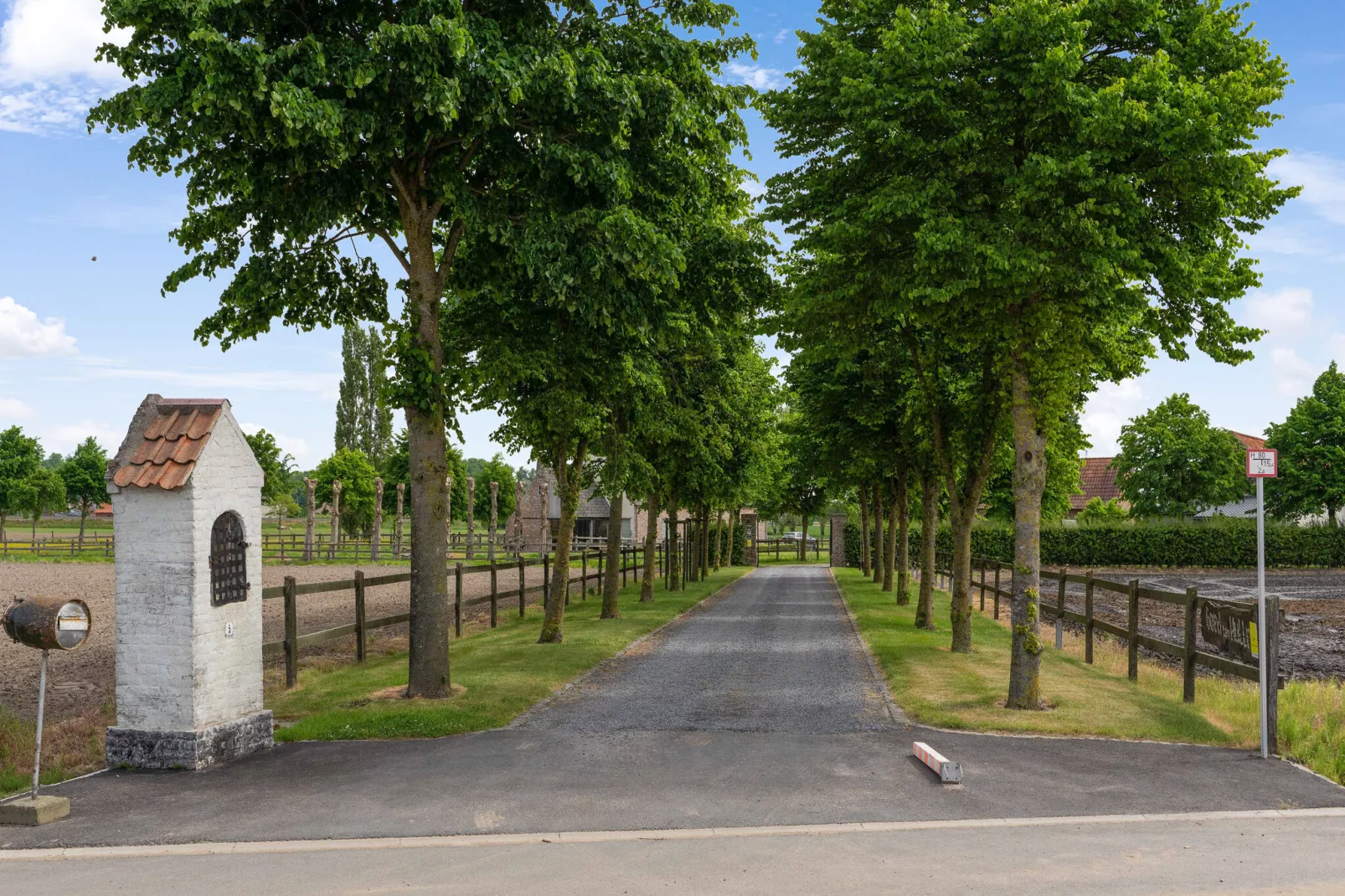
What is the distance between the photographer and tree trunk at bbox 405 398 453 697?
41.3 feet

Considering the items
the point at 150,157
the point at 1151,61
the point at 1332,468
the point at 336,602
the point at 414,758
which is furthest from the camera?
the point at 1332,468

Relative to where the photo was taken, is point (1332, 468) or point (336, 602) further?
point (1332, 468)

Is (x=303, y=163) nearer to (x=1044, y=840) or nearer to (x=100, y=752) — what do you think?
(x=100, y=752)

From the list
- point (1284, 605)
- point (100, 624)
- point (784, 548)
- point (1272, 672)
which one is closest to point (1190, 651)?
point (1272, 672)

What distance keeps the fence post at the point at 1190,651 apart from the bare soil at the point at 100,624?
11.7m

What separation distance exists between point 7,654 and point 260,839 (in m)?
12.8

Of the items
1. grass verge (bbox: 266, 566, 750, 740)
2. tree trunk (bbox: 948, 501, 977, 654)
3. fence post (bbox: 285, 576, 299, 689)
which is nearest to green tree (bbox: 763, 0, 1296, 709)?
tree trunk (bbox: 948, 501, 977, 654)

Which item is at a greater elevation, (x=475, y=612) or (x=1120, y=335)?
(x=1120, y=335)

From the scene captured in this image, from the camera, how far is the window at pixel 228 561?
9.31 metres

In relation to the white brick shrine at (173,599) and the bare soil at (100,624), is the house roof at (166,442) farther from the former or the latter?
the bare soil at (100,624)

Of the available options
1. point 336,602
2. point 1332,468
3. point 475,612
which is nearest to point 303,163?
point 475,612

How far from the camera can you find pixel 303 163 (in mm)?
11602

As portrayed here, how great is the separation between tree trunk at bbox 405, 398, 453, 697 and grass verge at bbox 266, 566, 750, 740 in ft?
1.36

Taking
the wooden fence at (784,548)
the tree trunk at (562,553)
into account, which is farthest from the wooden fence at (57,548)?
the wooden fence at (784,548)
